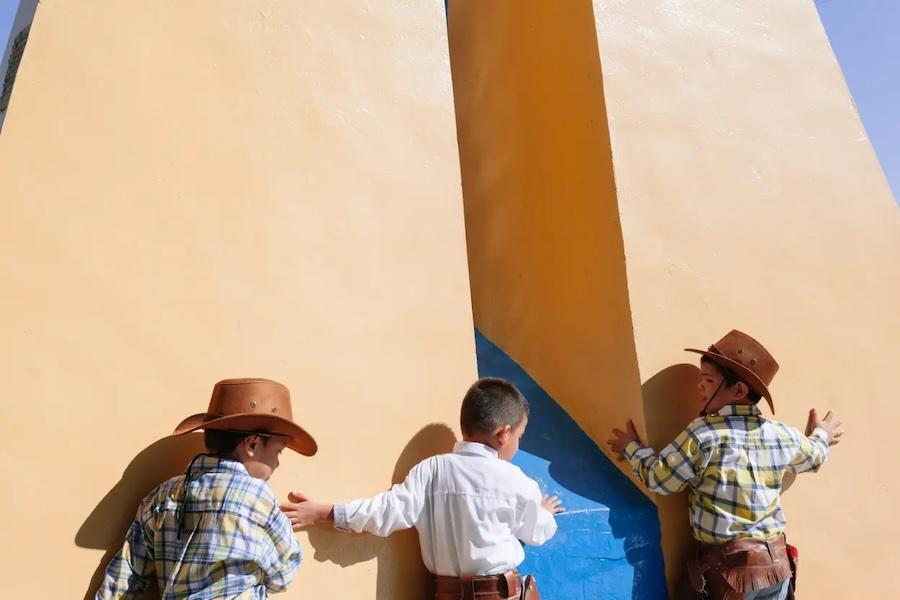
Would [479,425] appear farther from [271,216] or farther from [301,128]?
[301,128]

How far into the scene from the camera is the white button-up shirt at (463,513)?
6.78 ft

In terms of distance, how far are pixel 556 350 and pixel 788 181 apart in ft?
4.62

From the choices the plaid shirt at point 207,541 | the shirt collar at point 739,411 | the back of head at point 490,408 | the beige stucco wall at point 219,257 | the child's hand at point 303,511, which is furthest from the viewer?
the shirt collar at point 739,411

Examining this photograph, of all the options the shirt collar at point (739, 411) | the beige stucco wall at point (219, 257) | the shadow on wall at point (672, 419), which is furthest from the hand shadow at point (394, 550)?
the shirt collar at point (739, 411)

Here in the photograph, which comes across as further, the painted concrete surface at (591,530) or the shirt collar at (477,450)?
the painted concrete surface at (591,530)

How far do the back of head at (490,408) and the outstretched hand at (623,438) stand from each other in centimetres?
59

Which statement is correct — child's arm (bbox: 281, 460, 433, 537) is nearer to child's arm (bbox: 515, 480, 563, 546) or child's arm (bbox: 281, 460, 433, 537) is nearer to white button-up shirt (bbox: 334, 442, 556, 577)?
white button-up shirt (bbox: 334, 442, 556, 577)

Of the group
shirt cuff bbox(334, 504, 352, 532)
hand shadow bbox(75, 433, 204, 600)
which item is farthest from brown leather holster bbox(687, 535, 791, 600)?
hand shadow bbox(75, 433, 204, 600)

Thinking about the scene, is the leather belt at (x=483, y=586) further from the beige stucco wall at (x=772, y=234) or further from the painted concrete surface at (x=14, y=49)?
the painted concrete surface at (x=14, y=49)

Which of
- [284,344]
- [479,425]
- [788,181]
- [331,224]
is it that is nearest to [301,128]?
[331,224]

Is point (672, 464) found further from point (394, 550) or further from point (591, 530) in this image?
point (394, 550)

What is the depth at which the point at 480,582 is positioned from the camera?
2049mm

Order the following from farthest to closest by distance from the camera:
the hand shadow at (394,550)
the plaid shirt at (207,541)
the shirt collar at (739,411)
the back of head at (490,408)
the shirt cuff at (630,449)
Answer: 1. the shirt cuff at (630,449)
2. the shirt collar at (739,411)
3. the back of head at (490,408)
4. the hand shadow at (394,550)
5. the plaid shirt at (207,541)

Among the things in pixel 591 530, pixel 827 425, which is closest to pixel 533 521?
pixel 591 530
